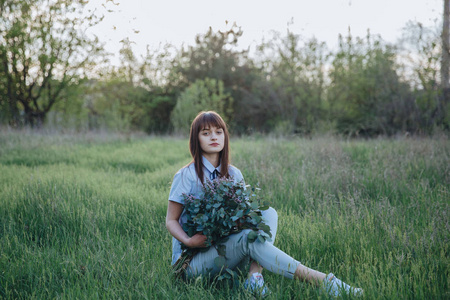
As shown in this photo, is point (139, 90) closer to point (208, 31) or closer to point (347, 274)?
point (208, 31)

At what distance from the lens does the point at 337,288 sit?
88.7 inches

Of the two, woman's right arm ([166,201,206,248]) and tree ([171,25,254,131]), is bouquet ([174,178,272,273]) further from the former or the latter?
tree ([171,25,254,131])

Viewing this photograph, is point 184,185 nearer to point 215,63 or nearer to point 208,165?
point 208,165

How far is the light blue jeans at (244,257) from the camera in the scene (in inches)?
94.1

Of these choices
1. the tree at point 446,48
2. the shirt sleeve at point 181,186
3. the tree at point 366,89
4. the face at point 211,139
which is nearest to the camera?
the shirt sleeve at point 181,186

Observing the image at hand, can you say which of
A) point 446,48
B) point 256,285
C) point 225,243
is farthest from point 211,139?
point 446,48

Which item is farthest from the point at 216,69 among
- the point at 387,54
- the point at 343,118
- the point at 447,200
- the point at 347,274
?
the point at 347,274

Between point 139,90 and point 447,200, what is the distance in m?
20.2

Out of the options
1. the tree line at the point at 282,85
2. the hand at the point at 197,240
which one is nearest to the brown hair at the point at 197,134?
the hand at the point at 197,240

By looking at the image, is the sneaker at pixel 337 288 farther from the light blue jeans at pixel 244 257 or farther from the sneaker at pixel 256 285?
the sneaker at pixel 256 285

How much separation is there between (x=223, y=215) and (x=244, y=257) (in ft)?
1.58

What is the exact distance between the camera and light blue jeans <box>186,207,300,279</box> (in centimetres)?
239

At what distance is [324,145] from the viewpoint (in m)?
7.13

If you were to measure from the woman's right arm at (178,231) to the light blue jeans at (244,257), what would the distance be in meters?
0.15
